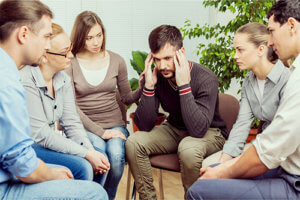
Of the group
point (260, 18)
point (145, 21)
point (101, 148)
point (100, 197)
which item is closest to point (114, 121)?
point (101, 148)

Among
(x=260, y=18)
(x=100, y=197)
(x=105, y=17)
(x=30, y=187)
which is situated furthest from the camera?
(x=105, y=17)

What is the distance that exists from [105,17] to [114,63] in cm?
128

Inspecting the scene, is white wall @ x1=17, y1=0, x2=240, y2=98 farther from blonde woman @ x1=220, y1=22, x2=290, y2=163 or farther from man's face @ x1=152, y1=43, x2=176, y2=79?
blonde woman @ x1=220, y1=22, x2=290, y2=163

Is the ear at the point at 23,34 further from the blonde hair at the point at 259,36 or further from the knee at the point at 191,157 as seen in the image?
the blonde hair at the point at 259,36

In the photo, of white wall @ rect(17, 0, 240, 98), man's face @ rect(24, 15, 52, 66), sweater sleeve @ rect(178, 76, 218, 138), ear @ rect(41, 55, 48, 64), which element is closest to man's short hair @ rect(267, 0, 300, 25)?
sweater sleeve @ rect(178, 76, 218, 138)

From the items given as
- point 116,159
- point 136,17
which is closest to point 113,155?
point 116,159

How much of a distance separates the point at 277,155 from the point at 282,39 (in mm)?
492

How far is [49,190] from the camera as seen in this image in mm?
1217

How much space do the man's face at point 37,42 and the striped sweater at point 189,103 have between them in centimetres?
85

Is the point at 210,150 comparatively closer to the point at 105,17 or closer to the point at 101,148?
the point at 101,148

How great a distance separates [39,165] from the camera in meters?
1.27

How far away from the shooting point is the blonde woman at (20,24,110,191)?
172 cm

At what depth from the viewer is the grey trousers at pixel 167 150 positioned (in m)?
1.84

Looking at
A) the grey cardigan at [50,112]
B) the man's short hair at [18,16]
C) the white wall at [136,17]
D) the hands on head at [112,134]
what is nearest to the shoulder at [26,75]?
the grey cardigan at [50,112]
